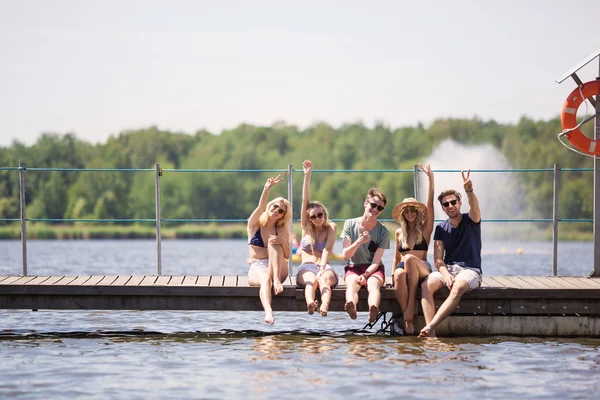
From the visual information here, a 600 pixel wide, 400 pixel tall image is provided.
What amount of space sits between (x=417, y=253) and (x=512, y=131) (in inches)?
2358

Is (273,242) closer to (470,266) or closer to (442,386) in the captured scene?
(470,266)

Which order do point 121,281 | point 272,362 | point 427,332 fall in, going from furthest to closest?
1. point 121,281
2. point 427,332
3. point 272,362

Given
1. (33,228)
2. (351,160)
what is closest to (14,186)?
(33,228)

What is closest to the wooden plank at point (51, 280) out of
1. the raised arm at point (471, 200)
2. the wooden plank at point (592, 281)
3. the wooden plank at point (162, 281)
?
the wooden plank at point (162, 281)

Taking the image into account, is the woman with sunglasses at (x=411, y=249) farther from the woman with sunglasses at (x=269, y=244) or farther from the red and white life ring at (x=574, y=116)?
the red and white life ring at (x=574, y=116)

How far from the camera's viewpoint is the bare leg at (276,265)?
8.36 m

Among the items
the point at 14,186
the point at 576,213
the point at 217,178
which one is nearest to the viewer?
the point at 576,213

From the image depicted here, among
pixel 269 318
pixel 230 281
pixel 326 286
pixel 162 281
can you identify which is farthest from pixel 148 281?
pixel 326 286

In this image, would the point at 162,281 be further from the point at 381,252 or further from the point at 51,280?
the point at 381,252

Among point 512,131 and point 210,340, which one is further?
point 512,131

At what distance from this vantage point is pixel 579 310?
28.0 feet

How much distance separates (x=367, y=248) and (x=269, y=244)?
838 mm

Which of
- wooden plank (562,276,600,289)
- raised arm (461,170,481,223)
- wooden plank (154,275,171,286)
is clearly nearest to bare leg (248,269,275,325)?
wooden plank (154,275,171,286)

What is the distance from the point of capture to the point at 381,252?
27.7 ft
